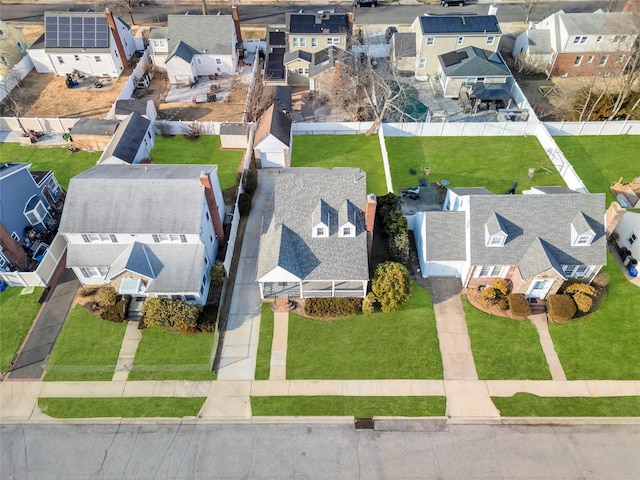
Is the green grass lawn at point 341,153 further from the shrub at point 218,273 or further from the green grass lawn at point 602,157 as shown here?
the green grass lawn at point 602,157

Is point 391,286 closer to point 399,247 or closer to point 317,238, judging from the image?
point 399,247

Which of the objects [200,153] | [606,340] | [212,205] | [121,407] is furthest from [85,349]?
[606,340]

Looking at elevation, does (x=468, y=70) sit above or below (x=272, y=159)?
above

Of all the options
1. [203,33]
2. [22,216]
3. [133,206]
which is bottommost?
[22,216]

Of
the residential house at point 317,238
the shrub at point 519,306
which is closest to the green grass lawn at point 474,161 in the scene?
the residential house at point 317,238

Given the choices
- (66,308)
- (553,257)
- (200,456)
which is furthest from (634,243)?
(66,308)

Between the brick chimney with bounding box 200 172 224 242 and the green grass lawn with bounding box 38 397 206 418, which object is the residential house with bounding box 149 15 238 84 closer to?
the brick chimney with bounding box 200 172 224 242
